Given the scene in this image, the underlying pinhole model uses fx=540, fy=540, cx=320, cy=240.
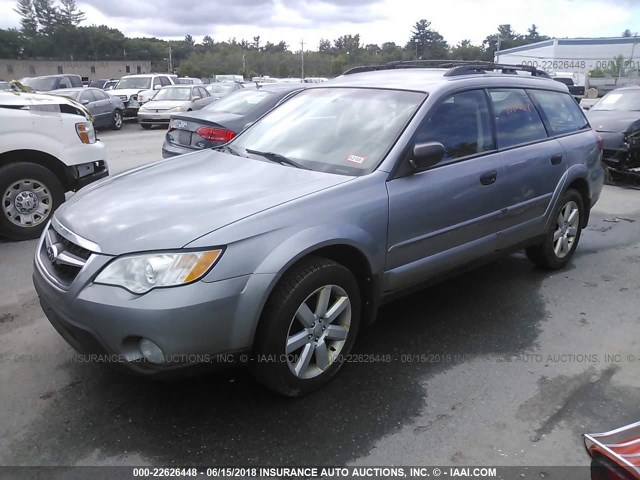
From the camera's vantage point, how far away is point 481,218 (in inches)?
151

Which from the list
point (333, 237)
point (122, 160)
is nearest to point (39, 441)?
point (333, 237)

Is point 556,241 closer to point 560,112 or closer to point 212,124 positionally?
point 560,112

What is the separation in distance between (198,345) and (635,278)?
4.27 meters

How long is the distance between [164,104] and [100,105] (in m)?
1.96

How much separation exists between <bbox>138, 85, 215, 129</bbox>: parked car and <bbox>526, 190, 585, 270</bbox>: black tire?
1368cm

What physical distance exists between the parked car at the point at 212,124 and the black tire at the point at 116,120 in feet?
33.8

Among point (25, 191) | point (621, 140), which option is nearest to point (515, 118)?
point (25, 191)

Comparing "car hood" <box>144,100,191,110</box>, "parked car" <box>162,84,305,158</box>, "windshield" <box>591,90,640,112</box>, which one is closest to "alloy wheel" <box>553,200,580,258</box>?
"parked car" <box>162,84,305,158</box>

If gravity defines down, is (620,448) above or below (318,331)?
above

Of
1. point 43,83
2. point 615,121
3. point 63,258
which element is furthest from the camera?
point 43,83

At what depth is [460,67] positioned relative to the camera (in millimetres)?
4191

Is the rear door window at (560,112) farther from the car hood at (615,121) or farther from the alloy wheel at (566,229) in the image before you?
the car hood at (615,121)

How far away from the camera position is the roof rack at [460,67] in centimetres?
420

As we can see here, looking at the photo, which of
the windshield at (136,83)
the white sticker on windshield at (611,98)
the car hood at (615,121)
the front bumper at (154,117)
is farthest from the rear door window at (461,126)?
the windshield at (136,83)
